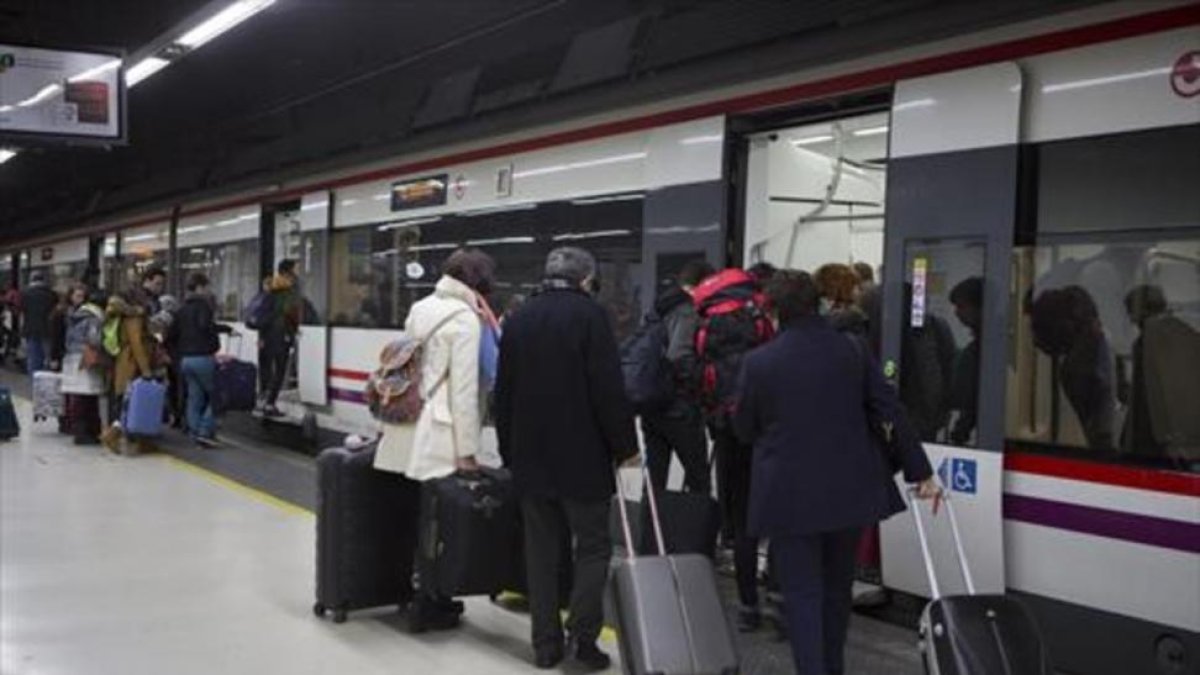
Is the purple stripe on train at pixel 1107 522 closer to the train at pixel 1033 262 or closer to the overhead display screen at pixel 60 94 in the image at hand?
the train at pixel 1033 262

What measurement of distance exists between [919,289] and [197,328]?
23.1ft

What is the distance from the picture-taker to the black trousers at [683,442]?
17.3 feet

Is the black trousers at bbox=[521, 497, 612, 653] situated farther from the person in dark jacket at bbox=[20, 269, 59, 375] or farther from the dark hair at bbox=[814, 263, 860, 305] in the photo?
the person in dark jacket at bbox=[20, 269, 59, 375]

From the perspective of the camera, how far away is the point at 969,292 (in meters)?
4.59

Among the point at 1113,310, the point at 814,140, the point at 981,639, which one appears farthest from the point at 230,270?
the point at 981,639

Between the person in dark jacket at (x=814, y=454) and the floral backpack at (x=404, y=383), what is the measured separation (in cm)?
133

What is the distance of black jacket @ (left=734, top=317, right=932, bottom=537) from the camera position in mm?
3865

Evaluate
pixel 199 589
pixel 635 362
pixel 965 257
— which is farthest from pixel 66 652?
pixel 965 257

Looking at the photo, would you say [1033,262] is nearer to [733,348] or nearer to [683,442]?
[733,348]

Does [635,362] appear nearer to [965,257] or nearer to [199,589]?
[965,257]

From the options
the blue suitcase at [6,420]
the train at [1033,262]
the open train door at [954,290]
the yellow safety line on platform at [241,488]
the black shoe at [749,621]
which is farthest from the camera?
the blue suitcase at [6,420]

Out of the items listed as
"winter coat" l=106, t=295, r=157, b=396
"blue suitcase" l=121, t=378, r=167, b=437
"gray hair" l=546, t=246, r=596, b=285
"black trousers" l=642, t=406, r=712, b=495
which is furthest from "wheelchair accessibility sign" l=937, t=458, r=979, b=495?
"winter coat" l=106, t=295, r=157, b=396

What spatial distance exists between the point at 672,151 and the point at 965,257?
1997 millimetres

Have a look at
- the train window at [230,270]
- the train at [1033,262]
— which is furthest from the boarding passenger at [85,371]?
the train at [1033,262]
